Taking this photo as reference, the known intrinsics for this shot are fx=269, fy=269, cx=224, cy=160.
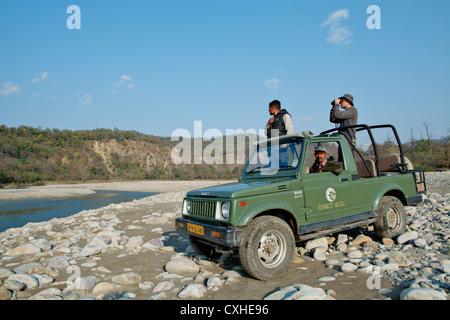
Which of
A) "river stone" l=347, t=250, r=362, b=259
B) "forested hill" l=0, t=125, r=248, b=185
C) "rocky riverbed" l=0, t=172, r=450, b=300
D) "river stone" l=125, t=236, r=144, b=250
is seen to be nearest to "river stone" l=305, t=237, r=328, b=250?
"rocky riverbed" l=0, t=172, r=450, b=300

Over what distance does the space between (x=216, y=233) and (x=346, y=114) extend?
418cm

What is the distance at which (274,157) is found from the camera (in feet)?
16.5

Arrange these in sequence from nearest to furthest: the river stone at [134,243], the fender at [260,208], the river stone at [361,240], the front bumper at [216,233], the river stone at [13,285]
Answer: the front bumper at [216,233] → the fender at [260,208] → the river stone at [13,285] → the river stone at [361,240] → the river stone at [134,243]

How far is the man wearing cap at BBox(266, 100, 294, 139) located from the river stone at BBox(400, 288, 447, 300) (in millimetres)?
3563

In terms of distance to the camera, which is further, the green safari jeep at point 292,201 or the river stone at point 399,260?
the river stone at point 399,260

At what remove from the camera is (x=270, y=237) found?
395 centimetres

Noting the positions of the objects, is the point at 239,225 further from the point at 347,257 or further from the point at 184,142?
the point at 184,142

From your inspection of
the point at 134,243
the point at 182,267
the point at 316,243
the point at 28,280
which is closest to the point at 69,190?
the point at 134,243

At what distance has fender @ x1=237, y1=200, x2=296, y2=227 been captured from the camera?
12.1 feet

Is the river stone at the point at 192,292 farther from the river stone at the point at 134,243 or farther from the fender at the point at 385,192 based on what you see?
the fender at the point at 385,192

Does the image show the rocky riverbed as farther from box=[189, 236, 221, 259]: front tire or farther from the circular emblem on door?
the circular emblem on door

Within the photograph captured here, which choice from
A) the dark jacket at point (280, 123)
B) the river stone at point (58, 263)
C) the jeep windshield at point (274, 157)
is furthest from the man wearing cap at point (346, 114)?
the river stone at point (58, 263)

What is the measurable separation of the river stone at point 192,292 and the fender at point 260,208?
960mm

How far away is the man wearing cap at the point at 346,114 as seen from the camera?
5934mm
